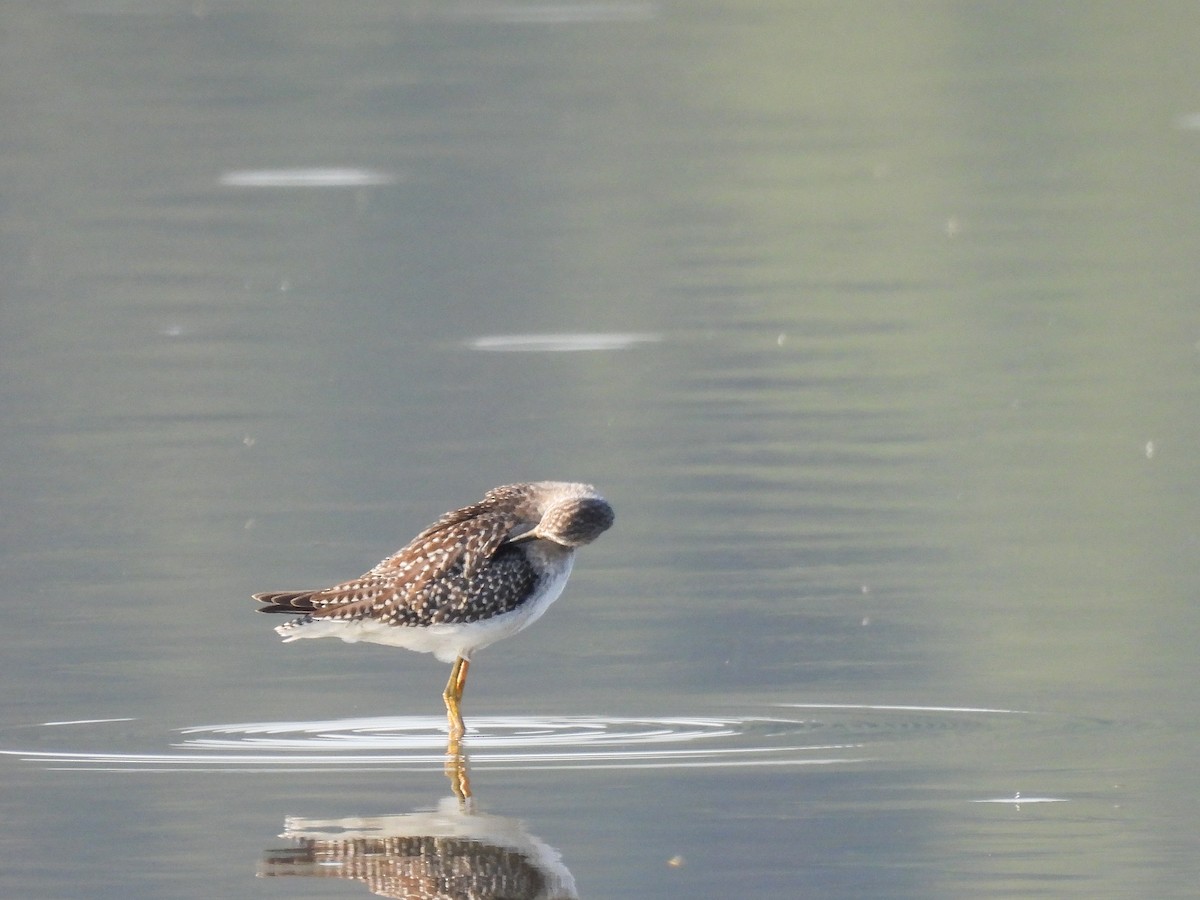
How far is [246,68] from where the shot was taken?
115ft

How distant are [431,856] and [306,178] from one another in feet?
59.8

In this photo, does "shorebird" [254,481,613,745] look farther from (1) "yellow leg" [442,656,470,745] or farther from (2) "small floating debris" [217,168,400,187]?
(2) "small floating debris" [217,168,400,187]

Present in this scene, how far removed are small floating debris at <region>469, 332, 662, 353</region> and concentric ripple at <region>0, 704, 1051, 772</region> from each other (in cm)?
766

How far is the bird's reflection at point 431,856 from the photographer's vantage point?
24.1 feet

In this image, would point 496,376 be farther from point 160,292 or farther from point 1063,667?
point 1063,667

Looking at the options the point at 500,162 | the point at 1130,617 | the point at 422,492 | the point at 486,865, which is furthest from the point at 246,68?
the point at 486,865

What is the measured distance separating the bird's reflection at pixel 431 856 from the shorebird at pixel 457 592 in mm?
1220

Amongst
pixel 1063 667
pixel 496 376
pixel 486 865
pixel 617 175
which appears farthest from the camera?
pixel 617 175

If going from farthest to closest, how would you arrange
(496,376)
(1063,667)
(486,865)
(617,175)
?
(617,175) → (496,376) → (1063,667) → (486,865)

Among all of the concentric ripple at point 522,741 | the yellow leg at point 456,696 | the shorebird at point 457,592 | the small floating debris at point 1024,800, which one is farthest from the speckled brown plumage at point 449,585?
the small floating debris at point 1024,800

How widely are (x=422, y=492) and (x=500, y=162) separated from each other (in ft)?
44.3

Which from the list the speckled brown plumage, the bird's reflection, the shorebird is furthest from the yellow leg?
the bird's reflection

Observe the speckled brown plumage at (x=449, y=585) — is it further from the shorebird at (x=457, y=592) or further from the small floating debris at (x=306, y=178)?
the small floating debris at (x=306, y=178)

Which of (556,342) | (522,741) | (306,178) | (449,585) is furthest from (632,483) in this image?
(306,178)
